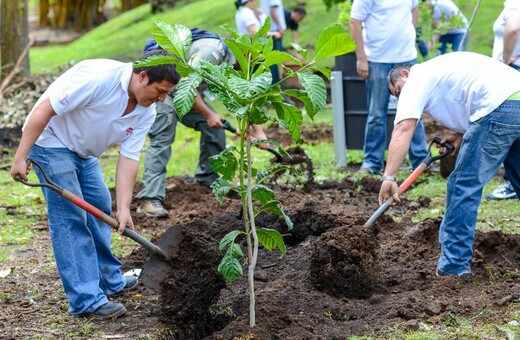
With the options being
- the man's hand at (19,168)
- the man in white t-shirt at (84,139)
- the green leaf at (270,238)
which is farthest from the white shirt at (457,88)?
the man's hand at (19,168)

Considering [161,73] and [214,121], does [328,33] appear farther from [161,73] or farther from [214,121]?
[214,121]

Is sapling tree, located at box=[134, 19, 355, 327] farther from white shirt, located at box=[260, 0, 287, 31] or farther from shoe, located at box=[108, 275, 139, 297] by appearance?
white shirt, located at box=[260, 0, 287, 31]

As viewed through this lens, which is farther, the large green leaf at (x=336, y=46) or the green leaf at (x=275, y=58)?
the green leaf at (x=275, y=58)

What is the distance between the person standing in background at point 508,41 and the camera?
766cm

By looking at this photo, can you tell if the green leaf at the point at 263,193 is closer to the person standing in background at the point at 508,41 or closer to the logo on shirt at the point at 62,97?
the logo on shirt at the point at 62,97

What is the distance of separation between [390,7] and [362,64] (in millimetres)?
649

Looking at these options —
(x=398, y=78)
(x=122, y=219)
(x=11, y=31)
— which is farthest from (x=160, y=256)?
(x=11, y=31)

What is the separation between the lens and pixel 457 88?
228 inches

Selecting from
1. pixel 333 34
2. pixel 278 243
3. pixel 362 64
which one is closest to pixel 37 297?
pixel 278 243

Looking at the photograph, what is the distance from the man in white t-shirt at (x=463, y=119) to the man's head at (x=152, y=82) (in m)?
1.44

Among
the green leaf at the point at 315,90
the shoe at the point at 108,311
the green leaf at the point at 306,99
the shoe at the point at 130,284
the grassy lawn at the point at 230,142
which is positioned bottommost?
the grassy lawn at the point at 230,142

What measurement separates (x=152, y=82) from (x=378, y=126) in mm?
4634

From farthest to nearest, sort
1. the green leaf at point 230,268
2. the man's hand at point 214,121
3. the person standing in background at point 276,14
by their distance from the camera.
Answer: the person standing in background at point 276,14
the man's hand at point 214,121
the green leaf at point 230,268

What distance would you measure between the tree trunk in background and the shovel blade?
29.9ft
